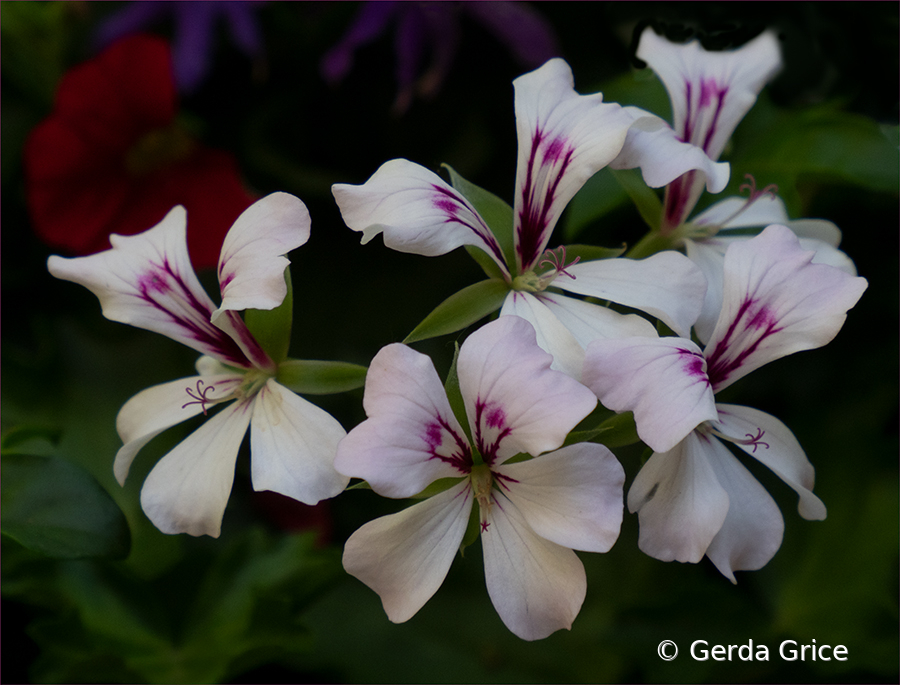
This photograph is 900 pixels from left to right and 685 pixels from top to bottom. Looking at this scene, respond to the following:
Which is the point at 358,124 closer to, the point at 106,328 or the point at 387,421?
the point at 106,328

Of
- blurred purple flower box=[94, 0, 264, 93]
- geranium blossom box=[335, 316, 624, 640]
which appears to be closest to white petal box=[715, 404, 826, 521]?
geranium blossom box=[335, 316, 624, 640]

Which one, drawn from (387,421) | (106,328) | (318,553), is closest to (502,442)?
(387,421)

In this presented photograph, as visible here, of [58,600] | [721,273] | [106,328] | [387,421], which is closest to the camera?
[387,421]

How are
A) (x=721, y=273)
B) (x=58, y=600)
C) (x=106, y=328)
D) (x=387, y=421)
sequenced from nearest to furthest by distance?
(x=387, y=421) → (x=721, y=273) → (x=58, y=600) → (x=106, y=328)

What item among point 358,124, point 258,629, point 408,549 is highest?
point 358,124

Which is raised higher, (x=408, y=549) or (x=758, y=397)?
(x=408, y=549)

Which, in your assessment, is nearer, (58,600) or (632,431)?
(632,431)
